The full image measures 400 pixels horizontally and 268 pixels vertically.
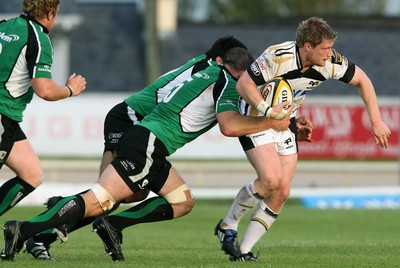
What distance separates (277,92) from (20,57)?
2168mm

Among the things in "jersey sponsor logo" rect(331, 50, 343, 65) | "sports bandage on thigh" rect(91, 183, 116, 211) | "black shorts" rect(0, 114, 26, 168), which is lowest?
"sports bandage on thigh" rect(91, 183, 116, 211)

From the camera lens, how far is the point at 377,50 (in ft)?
136

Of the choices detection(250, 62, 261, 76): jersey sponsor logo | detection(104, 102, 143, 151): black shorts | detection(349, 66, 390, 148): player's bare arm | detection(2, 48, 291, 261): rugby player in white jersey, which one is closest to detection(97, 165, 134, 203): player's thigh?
detection(2, 48, 291, 261): rugby player in white jersey

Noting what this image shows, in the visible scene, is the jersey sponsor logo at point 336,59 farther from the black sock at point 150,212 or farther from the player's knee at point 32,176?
the player's knee at point 32,176

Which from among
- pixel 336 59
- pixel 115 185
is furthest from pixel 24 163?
pixel 336 59

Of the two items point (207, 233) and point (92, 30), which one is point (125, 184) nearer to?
point (207, 233)

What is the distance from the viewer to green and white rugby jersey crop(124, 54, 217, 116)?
1089 cm

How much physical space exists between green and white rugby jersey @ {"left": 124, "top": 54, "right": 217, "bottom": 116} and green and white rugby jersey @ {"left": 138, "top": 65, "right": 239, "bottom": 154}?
0.60 m

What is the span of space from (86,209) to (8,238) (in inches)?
27.1

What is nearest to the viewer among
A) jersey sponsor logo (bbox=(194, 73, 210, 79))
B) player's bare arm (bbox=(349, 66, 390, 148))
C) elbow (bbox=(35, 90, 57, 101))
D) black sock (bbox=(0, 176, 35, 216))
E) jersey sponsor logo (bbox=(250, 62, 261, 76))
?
elbow (bbox=(35, 90, 57, 101))

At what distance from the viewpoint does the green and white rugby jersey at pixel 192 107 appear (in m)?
9.94

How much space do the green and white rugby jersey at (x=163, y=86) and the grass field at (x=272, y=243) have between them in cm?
142

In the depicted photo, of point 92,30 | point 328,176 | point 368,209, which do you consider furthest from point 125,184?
point 92,30

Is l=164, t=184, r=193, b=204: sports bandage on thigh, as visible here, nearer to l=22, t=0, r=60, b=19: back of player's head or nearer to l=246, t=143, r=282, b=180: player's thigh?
l=246, t=143, r=282, b=180: player's thigh
